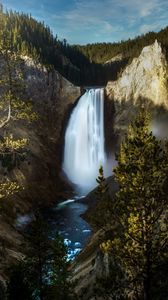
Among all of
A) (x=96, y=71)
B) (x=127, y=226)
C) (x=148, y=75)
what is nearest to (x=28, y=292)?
(x=127, y=226)

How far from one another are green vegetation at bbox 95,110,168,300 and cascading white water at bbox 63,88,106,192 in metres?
65.9

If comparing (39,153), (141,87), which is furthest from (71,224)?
(141,87)

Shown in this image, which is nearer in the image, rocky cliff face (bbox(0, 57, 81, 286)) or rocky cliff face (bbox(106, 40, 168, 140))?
rocky cliff face (bbox(0, 57, 81, 286))

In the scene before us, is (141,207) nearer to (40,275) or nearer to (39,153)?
(40,275)

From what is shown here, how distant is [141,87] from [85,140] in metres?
18.7

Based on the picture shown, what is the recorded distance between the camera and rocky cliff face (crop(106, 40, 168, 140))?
88.9m

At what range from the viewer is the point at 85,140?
301 feet

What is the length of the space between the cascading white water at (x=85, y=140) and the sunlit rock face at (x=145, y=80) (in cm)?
502

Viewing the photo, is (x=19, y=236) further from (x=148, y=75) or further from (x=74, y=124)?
(x=148, y=75)

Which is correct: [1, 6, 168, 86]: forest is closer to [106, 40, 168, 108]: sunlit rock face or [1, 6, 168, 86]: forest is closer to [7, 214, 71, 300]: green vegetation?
[106, 40, 168, 108]: sunlit rock face

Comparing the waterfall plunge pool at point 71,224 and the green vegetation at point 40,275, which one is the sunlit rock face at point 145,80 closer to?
the waterfall plunge pool at point 71,224

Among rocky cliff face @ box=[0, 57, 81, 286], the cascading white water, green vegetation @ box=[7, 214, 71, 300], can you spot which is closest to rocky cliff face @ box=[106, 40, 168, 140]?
the cascading white water

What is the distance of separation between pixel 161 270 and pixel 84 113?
255ft

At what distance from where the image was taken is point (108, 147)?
91562 mm
